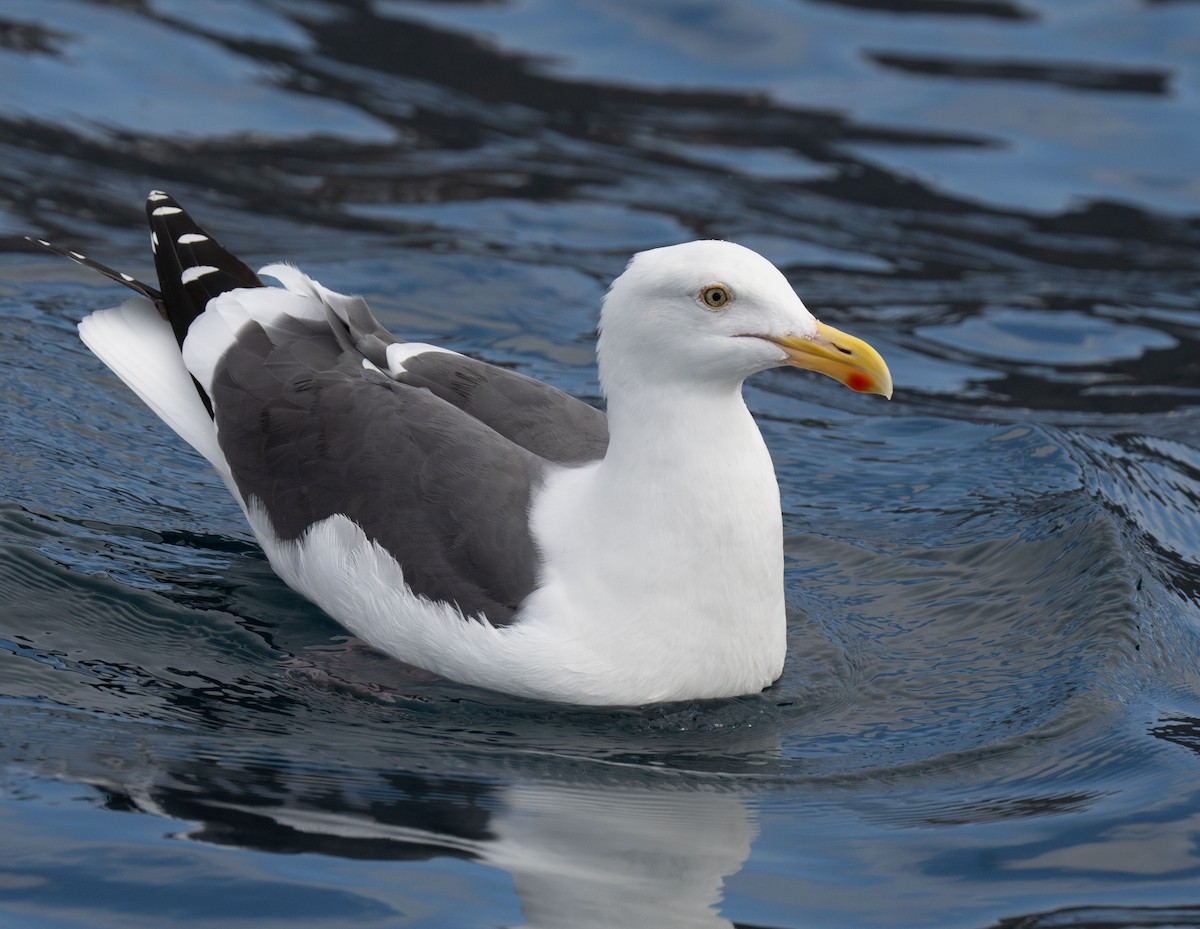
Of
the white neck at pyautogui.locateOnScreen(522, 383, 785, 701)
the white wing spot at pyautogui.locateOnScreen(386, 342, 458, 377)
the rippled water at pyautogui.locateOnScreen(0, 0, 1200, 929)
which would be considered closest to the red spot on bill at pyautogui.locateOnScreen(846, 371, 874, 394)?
the white neck at pyautogui.locateOnScreen(522, 383, 785, 701)

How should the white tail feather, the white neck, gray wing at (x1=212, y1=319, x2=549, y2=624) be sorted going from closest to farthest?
the white neck < gray wing at (x1=212, y1=319, x2=549, y2=624) < the white tail feather

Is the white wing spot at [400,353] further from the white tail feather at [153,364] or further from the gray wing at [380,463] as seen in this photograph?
the white tail feather at [153,364]

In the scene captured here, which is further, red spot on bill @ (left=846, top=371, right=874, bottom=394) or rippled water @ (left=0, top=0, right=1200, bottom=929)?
red spot on bill @ (left=846, top=371, right=874, bottom=394)

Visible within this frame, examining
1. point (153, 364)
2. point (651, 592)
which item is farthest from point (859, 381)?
point (153, 364)

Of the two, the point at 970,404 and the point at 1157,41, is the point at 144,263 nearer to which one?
the point at 970,404

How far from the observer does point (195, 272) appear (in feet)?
23.8

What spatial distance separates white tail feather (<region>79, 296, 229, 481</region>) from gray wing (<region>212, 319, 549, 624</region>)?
254mm

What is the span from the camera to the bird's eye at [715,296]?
5484 millimetres

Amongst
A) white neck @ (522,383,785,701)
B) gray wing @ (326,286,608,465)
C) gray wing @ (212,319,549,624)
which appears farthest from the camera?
gray wing @ (326,286,608,465)

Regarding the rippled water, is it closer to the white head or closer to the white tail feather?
the white tail feather

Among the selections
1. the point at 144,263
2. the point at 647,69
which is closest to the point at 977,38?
the point at 647,69

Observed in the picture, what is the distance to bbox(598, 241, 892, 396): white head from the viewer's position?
5457 mm

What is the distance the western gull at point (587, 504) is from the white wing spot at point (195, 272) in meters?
0.96

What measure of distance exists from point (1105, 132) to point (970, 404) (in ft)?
16.7
